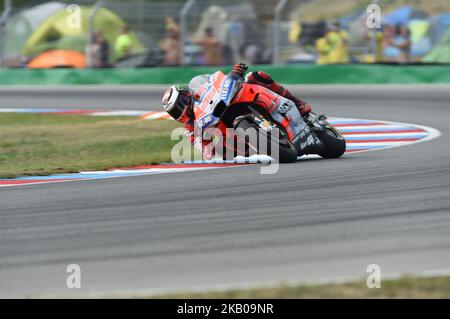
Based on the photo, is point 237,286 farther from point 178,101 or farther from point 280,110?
point 280,110

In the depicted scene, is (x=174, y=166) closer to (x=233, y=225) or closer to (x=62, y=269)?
(x=233, y=225)

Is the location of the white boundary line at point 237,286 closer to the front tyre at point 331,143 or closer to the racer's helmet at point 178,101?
the racer's helmet at point 178,101

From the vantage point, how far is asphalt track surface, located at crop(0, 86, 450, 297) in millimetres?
6172

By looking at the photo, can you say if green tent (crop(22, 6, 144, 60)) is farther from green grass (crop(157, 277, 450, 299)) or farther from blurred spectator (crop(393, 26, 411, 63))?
green grass (crop(157, 277, 450, 299))

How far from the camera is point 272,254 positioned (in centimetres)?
657

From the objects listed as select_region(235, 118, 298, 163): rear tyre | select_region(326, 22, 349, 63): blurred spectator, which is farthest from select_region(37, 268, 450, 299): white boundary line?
select_region(326, 22, 349, 63): blurred spectator

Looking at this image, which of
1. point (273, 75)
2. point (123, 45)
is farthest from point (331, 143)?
point (123, 45)

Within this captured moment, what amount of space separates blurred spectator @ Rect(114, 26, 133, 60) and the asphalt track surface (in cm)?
1302

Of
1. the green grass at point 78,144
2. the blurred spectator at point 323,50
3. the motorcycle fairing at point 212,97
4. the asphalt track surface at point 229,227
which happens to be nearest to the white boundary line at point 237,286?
the asphalt track surface at point 229,227

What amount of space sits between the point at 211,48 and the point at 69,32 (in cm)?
381

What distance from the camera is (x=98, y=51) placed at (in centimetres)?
2380

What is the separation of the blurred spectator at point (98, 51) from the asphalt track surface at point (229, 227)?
1358cm
